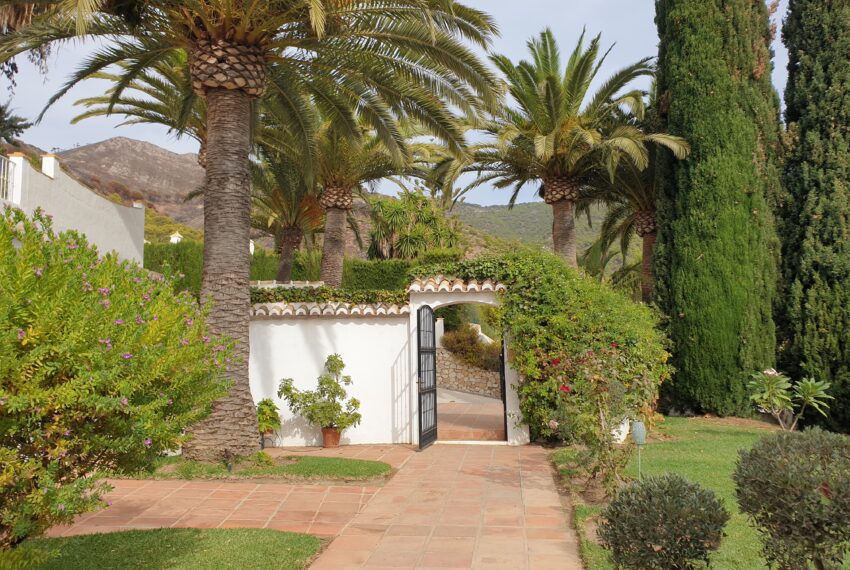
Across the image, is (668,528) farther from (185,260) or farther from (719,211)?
(185,260)

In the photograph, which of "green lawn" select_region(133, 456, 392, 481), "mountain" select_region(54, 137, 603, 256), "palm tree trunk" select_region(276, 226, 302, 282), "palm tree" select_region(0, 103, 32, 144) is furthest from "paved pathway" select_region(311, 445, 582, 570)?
"mountain" select_region(54, 137, 603, 256)

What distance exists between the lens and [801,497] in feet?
10.5

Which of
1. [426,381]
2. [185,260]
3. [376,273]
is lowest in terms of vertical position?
[426,381]

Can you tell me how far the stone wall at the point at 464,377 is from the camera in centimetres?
2130

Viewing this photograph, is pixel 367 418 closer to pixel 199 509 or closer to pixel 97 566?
pixel 199 509

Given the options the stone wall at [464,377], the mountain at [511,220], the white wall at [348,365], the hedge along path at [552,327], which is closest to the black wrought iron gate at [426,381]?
the white wall at [348,365]

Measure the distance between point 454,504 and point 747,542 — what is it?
2.84 m

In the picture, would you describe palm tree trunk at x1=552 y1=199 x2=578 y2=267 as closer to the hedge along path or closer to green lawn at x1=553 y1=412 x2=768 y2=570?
the hedge along path

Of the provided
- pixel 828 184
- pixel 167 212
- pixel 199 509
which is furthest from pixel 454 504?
pixel 167 212

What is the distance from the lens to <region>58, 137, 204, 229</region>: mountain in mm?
76188

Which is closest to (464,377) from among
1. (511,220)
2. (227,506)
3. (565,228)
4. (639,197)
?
(565,228)

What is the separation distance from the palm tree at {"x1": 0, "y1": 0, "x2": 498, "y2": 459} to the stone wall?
13074mm

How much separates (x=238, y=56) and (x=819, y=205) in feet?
39.0

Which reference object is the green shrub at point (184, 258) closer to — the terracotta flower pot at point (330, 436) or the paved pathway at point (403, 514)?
the terracotta flower pot at point (330, 436)
